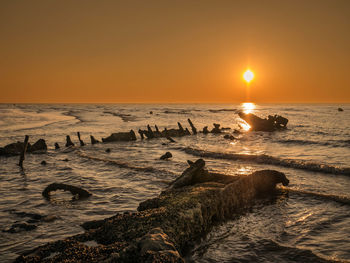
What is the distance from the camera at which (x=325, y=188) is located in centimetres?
1228

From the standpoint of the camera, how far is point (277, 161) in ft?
61.5

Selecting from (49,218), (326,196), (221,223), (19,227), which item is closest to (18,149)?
(49,218)

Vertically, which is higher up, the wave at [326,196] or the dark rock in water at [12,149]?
the dark rock in water at [12,149]

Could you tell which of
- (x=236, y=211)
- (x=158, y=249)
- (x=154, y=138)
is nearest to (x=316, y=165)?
(x=236, y=211)

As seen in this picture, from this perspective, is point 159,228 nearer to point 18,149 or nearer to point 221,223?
point 221,223

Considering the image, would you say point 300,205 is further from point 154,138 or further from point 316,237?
point 154,138

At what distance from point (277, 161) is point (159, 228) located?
1603 centimetres

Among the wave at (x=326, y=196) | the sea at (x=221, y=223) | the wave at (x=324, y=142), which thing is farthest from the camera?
the wave at (x=324, y=142)

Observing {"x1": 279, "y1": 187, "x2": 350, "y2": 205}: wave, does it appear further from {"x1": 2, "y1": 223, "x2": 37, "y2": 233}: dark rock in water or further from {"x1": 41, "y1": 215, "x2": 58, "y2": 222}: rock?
{"x1": 2, "y1": 223, "x2": 37, "y2": 233}: dark rock in water

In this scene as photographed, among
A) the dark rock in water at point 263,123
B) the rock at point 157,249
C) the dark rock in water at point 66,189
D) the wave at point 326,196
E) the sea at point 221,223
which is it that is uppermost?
the dark rock in water at point 263,123

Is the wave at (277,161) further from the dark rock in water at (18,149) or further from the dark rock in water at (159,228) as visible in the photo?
the dark rock in water at (18,149)

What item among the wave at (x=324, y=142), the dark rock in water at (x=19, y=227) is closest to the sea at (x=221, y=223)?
the dark rock in water at (x=19, y=227)

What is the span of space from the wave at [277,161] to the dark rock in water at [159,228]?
8.64m

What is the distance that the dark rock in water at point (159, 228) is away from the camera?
4.06 meters
